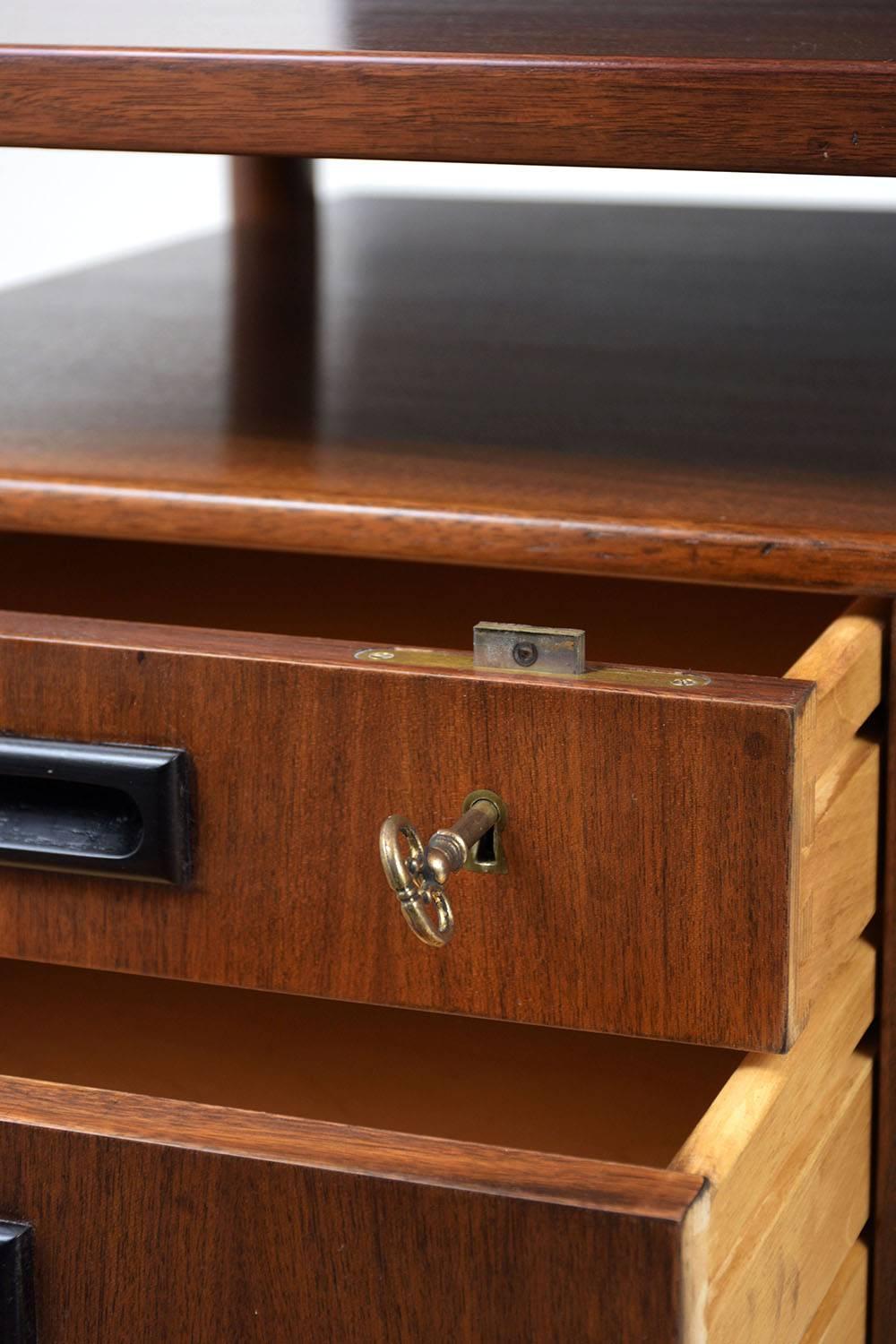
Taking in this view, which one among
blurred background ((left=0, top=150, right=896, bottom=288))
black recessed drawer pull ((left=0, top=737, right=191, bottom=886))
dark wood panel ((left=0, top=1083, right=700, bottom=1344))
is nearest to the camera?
dark wood panel ((left=0, top=1083, right=700, bottom=1344))

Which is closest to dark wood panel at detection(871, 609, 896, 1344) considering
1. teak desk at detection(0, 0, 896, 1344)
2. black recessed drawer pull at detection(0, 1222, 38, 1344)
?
teak desk at detection(0, 0, 896, 1344)

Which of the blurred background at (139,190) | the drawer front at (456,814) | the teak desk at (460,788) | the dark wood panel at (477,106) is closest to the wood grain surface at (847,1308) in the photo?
the teak desk at (460,788)

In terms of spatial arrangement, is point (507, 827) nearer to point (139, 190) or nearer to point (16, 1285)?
point (16, 1285)

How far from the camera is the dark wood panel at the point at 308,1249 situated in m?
0.36

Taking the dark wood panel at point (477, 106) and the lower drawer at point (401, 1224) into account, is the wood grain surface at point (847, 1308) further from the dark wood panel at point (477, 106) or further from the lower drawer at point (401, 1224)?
the dark wood panel at point (477, 106)

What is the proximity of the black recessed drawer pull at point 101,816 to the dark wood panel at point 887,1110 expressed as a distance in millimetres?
181

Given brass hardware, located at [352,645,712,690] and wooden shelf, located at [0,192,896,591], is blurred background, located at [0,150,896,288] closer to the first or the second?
wooden shelf, located at [0,192,896,591]

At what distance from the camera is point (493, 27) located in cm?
54

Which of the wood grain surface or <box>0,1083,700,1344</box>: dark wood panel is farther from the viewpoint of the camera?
the wood grain surface

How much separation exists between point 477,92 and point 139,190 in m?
1.54

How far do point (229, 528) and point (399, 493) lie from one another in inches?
1.9

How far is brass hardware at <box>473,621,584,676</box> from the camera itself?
44 cm

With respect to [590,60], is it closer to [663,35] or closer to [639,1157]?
[663,35]

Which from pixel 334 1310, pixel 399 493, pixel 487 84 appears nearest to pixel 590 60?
pixel 487 84
